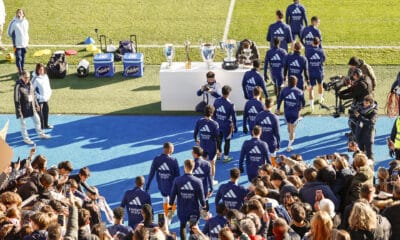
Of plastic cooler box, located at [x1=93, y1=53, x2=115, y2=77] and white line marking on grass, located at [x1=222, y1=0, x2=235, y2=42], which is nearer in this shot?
plastic cooler box, located at [x1=93, y1=53, x2=115, y2=77]

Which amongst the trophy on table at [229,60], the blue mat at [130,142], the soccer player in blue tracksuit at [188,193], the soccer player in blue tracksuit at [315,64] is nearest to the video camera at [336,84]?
the soccer player in blue tracksuit at [315,64]

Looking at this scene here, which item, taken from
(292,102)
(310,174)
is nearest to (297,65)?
(292,102)

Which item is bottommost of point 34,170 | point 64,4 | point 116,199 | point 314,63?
point 116,199

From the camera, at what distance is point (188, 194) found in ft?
38.5

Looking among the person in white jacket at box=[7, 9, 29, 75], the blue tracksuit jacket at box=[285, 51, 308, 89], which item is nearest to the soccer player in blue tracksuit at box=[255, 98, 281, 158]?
the blue tracksuit jacket at box=[285, 51, 308, 89]

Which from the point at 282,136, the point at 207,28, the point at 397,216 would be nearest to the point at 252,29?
the point at 207,28

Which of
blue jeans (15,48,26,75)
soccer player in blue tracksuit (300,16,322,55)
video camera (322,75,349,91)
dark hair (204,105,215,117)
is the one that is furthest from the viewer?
blue jeans (15,48,26,75)

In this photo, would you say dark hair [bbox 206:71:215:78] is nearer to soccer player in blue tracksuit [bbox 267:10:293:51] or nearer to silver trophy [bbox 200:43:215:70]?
silver trophy [bbox 200:43:215:70]

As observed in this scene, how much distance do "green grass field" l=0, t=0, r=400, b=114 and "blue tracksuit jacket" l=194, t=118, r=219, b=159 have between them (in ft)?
12.2

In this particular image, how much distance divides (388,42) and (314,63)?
181 inches

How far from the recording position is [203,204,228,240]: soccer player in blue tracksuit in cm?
1033

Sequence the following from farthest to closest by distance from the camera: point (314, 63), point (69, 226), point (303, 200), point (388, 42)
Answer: point (388, 42)
point (314, 63)
point (303, 200)
point (69, 226)

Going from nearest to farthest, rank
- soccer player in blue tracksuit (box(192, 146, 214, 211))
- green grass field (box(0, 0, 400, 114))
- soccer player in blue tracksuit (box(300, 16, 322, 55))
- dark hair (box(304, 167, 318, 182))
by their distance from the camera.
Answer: dark hair (box(304, 167, 318, 182)) → soccer player in blue tracksuit (box(192, 146, 214, 211)) → soccer player in blue tracksuit (box(300, 16, 322, 55)) → green grass field (box(0, 0, 400, 114))

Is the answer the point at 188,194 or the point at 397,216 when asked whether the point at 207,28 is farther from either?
the point at 397,216
